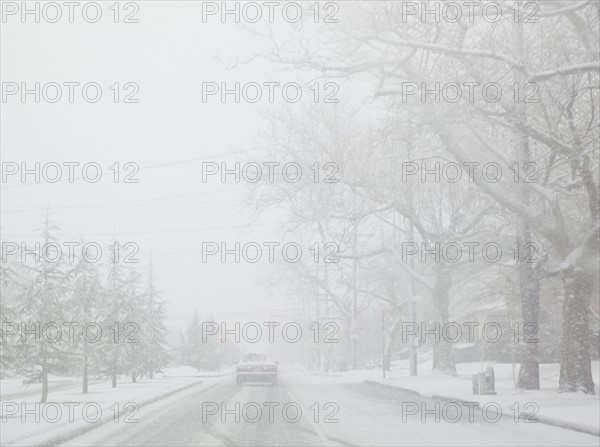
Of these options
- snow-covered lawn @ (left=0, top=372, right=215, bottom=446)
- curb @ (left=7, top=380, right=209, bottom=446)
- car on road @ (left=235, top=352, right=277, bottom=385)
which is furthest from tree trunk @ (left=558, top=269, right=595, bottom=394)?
car on road @ (left=235, top=352, right=277, bottom=385)

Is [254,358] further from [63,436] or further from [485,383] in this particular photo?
[63,436]

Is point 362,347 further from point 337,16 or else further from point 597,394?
point 337,16

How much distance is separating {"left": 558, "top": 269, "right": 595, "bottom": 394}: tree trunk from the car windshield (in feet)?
52.6

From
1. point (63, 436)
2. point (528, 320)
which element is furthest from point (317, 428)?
point (528, 320)

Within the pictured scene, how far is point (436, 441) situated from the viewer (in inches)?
407

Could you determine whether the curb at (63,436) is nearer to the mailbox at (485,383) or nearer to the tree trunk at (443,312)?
the mailbox at (485,383)

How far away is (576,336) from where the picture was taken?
17438 millimetres

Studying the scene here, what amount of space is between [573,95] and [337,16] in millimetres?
5780

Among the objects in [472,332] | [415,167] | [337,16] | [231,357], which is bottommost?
[231,357]

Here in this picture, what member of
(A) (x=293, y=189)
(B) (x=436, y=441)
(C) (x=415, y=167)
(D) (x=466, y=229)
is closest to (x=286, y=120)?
(A) (x=293, y=189)

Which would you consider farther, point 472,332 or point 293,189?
point 472,332

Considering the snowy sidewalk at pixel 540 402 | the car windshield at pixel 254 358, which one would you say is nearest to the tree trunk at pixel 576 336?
the snowy sidewalk at pixel 540 402

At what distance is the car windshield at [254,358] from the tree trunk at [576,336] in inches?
631

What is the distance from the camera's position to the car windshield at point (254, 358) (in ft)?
101
